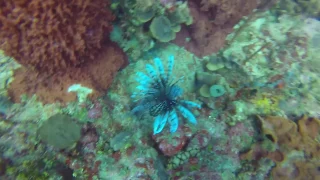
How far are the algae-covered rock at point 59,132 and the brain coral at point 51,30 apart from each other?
0.76 metres

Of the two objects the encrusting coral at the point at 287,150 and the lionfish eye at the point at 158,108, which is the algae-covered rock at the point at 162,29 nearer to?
the lionfish eye at the point at 158,108

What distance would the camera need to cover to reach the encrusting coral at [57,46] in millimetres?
2992

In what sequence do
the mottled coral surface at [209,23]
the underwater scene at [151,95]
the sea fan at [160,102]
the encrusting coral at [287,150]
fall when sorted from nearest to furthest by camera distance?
the underwater scene at [151,95]
the sea fan at [160,102]
the encrusting coral at [287,150]
the mottled coral surface at [209,23]

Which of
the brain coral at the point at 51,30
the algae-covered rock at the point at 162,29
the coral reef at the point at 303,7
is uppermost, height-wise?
the brain coral at the point at 51,30

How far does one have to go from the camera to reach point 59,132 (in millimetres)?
3244

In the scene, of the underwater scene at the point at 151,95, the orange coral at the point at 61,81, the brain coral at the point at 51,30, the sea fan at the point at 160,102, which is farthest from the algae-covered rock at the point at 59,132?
the sea fan at the point at 160,102

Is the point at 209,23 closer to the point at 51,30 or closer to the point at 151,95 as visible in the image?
the point at 151,95

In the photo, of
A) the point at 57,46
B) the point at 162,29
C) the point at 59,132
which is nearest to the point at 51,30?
the point at 57,46

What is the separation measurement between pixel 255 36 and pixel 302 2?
1.81 m

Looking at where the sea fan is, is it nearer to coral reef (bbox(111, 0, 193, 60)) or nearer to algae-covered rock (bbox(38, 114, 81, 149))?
coral reef (bbox(111, 0, 193, 60))

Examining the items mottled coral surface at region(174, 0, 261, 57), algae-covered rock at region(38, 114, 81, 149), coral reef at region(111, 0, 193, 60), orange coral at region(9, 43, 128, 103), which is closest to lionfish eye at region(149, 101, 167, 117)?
orange coral at region(9, 43, 128, 103)

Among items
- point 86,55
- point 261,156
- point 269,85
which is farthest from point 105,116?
point 269,85

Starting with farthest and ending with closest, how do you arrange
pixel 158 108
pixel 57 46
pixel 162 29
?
pixel 162 29, pixel 158 108, pixel 57 46

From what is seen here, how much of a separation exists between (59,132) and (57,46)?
1.15 meters
